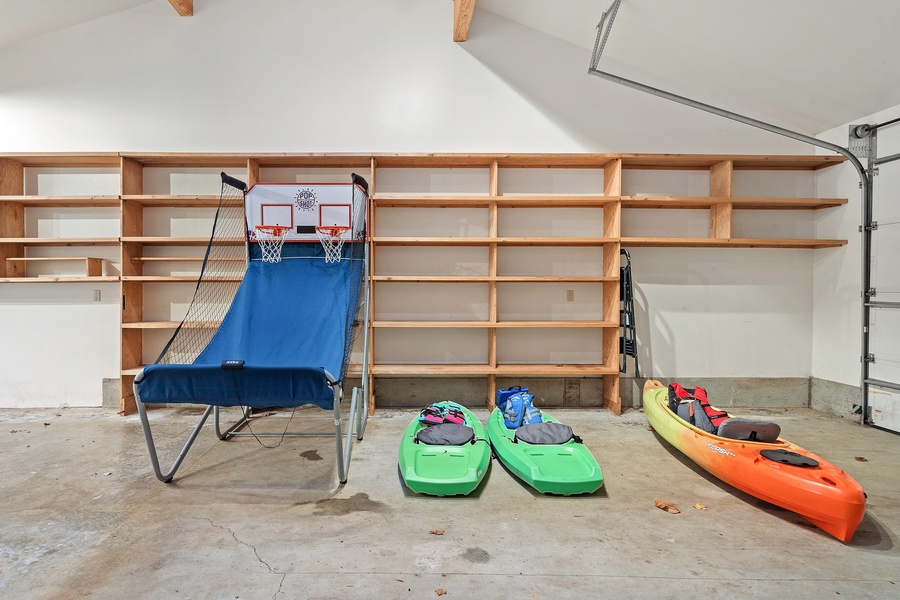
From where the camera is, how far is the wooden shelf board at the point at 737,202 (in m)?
3.87

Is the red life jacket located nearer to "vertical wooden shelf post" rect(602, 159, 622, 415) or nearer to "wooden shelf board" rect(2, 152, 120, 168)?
"vertical wooden shelf post" rect(602, 159, 622, 415)

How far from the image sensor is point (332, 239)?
3625 millimetres

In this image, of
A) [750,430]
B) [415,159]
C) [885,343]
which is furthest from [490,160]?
[885,343]

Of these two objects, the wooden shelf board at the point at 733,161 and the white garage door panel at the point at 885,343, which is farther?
the wooden shelf board at the point at 733,161

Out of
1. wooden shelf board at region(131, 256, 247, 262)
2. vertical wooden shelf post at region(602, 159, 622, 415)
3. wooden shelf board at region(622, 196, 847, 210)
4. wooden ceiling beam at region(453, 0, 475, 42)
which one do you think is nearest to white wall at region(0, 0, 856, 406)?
wooden ceiling beam at region(453, 0, 475, 42)

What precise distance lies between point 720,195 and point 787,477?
2844 millimetres

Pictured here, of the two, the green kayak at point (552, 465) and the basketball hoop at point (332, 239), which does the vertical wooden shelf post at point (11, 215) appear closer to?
the basketball hoop at point (332, 239)

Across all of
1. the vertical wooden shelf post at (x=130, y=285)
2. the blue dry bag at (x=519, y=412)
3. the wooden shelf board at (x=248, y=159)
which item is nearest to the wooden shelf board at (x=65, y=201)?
the vertical wooden shelf post at (x=130, y=285)

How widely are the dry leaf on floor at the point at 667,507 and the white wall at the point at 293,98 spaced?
3085 millimetres

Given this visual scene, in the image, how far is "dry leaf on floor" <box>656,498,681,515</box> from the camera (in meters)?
2.27

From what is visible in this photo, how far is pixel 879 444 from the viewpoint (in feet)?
10.6

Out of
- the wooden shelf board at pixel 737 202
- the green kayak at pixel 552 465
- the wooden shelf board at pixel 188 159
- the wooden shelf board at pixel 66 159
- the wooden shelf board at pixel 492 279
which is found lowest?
the green kayak at pixel 552 465

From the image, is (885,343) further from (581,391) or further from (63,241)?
(63,241)

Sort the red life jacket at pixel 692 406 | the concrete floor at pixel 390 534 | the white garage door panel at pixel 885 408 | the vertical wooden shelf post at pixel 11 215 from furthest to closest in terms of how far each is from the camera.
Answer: the vertical wooden shelf post at pixel 11 215 < the white garage door panel at pixel 885 408 < the red life jacket at pixel 692 406 < the concrete floor at pixel 390 534
